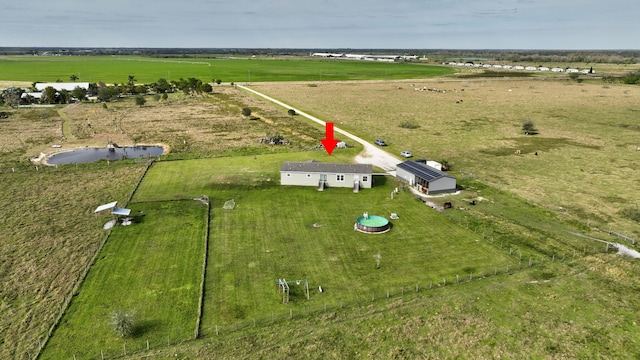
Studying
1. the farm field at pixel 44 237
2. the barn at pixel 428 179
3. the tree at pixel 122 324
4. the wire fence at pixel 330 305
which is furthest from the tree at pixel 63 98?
the wire fence at pixel 330 305

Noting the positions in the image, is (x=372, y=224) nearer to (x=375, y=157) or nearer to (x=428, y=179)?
(x=428, y=179)

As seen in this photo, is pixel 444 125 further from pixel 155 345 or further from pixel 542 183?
pixel 155 345

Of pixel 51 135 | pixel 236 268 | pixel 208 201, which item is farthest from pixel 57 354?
pixel 51 135

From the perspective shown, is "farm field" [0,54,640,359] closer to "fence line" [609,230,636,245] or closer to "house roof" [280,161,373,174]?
"fence line" [609,230,636,245]

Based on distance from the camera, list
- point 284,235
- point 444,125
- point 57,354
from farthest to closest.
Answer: point 444,125 < point 284,235 < point 57,354

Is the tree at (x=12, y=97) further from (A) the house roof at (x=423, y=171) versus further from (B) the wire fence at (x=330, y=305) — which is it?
(B) the wire fence at (x=330, y=305)

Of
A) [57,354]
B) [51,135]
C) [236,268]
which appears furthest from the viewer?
[51,135]
